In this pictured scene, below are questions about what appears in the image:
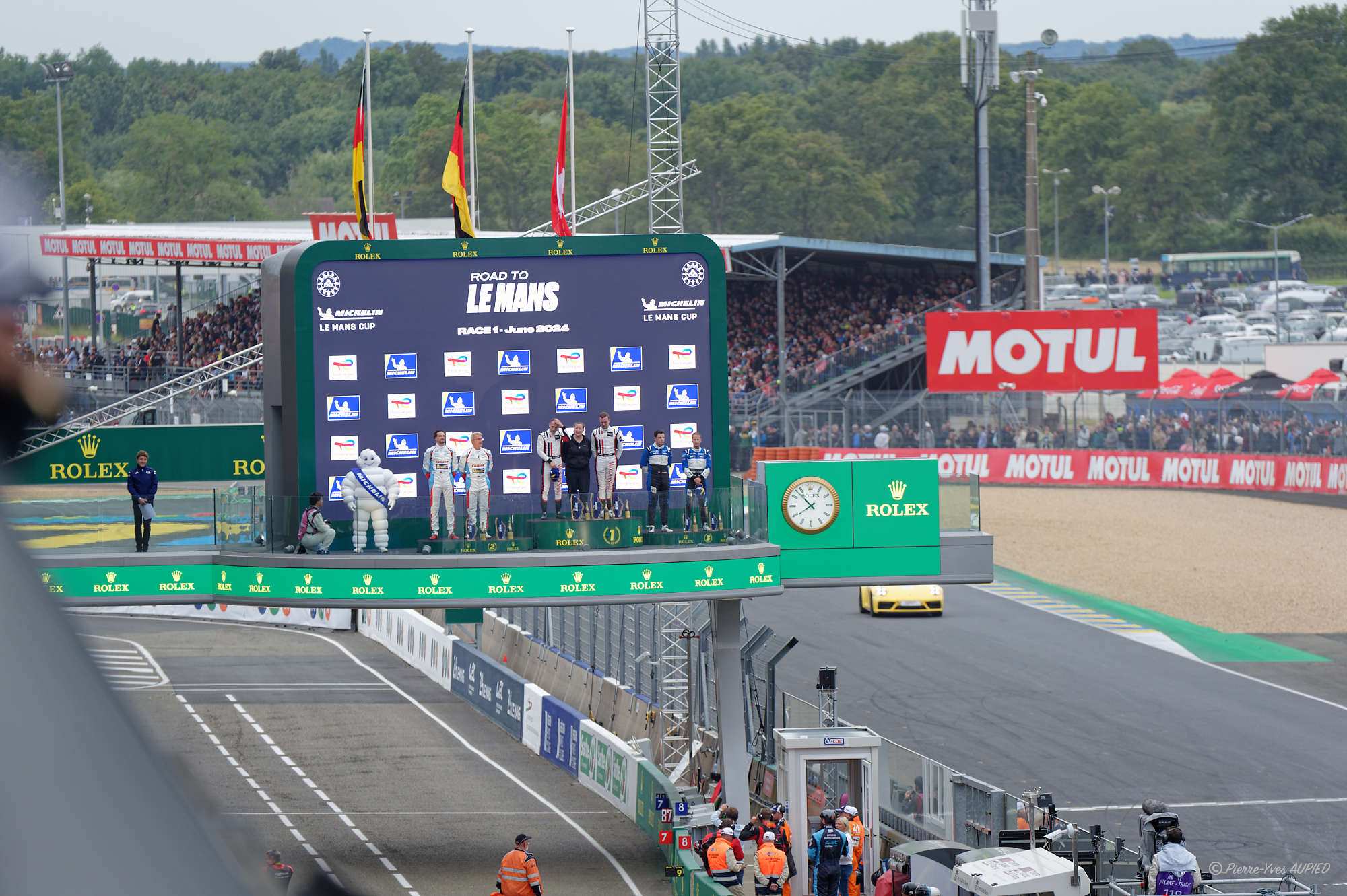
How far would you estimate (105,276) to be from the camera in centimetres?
11450

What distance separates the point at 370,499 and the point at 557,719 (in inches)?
397

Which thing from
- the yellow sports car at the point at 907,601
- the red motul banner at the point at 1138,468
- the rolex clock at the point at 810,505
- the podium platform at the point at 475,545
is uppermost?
the rolex clock at the point at 810,505

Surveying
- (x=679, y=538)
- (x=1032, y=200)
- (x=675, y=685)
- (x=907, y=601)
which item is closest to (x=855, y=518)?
(x=679, y=538)

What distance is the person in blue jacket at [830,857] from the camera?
778 inches

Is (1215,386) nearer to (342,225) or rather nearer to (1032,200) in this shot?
(1032,200)

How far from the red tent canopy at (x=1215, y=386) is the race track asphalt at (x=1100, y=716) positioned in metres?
20.6

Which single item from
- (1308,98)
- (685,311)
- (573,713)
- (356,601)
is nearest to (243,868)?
(356,601)

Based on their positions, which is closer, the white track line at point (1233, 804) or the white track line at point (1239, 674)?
the white track line at point (1233, 804)

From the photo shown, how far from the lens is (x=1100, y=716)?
31828 millimetres

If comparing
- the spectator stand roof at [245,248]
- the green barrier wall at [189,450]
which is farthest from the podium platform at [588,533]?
the spectator stand roof at [245,248]

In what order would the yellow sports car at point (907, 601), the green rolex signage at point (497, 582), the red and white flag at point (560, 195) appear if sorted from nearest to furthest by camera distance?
the green rolex signage at point (497, 582), the red and white flag at point (560, 195), the yellow sports car at point (907, 601)

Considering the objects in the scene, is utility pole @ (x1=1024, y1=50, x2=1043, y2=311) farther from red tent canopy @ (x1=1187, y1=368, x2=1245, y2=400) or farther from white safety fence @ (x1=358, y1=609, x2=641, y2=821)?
white safety fence @ (x1=358, y1=609, x2=641, y2=821)

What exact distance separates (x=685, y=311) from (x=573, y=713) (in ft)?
32.5

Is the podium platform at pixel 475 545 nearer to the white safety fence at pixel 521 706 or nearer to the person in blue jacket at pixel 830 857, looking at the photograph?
the person in blue jacket at pixel 830 857
